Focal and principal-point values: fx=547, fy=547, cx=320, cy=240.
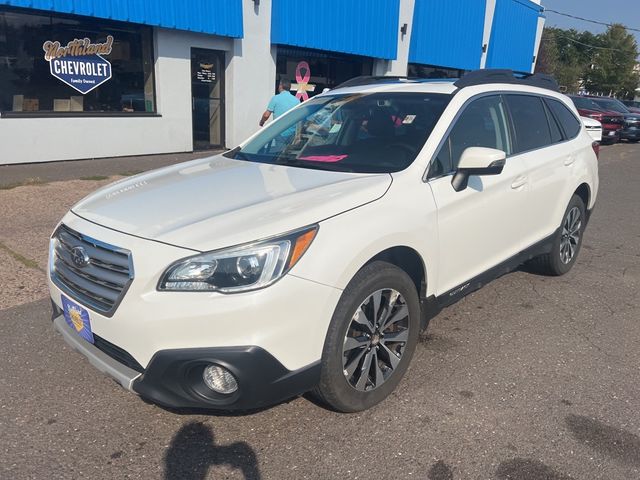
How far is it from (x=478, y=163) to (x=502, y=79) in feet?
4.47

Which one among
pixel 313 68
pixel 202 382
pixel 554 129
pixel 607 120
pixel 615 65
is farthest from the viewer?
pixel 615 65

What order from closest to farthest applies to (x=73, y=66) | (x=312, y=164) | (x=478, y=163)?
1. (x=478, y=163)
2. (x=312, y=164)
3. (x=73, y=66)

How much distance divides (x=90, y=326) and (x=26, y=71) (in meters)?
9.09

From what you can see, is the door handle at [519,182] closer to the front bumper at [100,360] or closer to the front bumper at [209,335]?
the front bumper at [209,335]

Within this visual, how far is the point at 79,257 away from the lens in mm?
2736

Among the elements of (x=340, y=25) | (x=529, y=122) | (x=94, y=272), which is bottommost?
(x=94, y=272)

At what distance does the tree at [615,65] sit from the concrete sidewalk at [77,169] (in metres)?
68.7

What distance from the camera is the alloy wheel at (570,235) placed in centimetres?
502

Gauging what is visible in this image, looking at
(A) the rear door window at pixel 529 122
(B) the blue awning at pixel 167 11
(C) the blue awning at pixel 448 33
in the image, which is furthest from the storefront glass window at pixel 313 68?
(A) the rear door window at pixel 529 122

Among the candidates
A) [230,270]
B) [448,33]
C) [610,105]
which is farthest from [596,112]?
[230,270]

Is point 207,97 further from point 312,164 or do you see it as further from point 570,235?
point 312,164

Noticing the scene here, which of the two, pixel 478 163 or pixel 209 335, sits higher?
pixel 478 163

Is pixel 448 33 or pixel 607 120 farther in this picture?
pixel 448 33

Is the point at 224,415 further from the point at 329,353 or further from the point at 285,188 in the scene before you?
the point at 285,188
